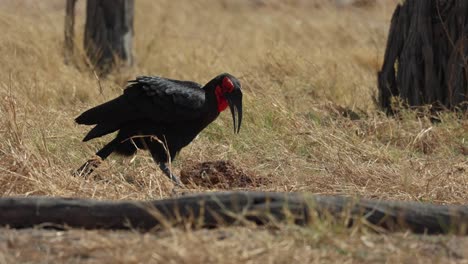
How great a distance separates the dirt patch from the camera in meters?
5.57

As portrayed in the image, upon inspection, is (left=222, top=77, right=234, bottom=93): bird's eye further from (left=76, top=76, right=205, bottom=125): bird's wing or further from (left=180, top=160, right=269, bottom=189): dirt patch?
(left=180, top=160, right=269, bottom=189): dirt patch

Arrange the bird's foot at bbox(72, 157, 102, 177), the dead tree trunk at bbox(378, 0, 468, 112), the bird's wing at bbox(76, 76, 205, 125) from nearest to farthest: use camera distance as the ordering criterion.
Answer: the bird's foot at bbox(72, 157, 102, 177), the bird's wing at bbox(76, 76, 205, 125), the dead tree trunk at bbox(378, 0, 468, 112)

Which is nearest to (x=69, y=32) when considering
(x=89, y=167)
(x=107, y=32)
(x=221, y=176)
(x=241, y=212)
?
(x=107, y=32)

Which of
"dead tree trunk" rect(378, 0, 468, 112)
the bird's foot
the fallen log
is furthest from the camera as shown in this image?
"dead tree trunk" rect(378, 0, 468, 112)

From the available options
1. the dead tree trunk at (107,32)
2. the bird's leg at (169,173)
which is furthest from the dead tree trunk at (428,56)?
the dead tree trunk at (107,32)

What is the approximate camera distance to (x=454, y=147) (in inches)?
261

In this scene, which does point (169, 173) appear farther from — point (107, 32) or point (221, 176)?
point (107, 32)

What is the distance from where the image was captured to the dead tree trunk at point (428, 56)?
729 cm

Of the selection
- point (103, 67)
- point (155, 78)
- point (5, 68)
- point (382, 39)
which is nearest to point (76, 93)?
point (5, 68)

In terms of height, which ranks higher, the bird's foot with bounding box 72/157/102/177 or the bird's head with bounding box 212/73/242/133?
the bird's head with bounding box 212/73/242/133

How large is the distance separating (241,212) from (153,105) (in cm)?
192

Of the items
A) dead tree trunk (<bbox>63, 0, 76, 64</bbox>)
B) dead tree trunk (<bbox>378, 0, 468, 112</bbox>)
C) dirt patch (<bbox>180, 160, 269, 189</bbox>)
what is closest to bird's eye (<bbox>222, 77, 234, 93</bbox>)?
dirt patch (<bbox>180, 160, 269, 189</bbox>)

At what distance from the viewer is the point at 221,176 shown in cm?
557

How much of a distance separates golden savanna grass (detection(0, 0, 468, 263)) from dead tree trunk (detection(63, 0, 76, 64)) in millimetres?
145
